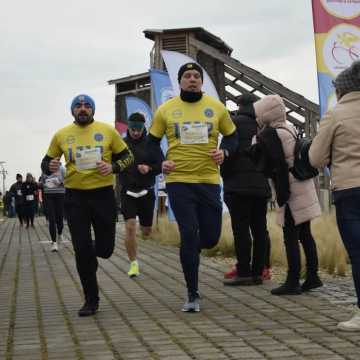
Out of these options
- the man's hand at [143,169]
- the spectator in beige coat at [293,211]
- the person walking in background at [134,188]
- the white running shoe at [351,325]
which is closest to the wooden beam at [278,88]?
the person walking in background at [134,188]

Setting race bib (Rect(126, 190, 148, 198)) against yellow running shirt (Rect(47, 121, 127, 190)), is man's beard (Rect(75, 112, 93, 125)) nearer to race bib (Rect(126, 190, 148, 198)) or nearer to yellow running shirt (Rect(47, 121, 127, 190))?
yellow running shirt (Rect(47, 121, 127, 190))

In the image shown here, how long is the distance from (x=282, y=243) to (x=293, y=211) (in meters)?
3.49

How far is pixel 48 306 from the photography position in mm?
7234

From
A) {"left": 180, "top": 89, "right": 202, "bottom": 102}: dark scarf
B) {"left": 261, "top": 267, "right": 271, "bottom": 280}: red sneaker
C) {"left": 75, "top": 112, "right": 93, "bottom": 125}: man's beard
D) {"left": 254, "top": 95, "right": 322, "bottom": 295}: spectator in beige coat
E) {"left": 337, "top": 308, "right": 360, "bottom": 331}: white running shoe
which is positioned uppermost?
{"left": 180, "top": 89, "right": 202, "bottom": 102}: dark scarf

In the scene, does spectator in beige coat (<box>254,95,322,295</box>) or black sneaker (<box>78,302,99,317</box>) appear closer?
black sneaker (<box>78,302,99,317</box>)

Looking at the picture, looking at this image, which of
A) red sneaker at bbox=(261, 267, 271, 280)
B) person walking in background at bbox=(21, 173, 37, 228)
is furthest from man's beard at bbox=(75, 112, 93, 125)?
person walking in background at bbox=(21, 173, 37, 228)

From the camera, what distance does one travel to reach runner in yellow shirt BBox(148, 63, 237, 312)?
6.70 meters

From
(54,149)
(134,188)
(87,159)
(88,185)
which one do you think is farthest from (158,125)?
(134,188)

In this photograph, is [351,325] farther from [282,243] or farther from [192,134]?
[282,243]

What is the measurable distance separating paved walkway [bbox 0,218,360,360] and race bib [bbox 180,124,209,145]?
1439 mm

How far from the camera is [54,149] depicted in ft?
22.5

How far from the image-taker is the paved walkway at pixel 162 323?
5.06m

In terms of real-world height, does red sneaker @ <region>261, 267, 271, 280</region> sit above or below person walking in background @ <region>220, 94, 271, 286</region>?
below

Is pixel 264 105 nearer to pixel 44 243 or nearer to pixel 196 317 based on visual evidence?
pixel 196 317
